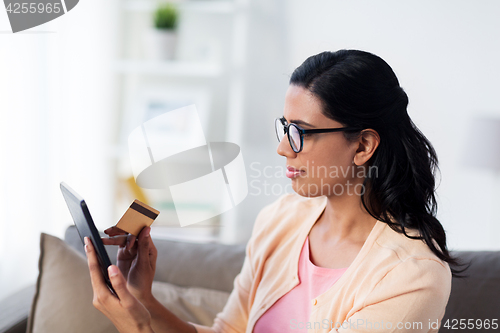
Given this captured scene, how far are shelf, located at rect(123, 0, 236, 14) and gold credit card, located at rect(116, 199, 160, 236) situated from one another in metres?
1.69

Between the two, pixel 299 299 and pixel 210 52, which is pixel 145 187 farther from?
pixel 299 299

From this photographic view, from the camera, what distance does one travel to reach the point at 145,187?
8.71ft

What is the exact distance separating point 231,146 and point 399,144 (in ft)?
5.01

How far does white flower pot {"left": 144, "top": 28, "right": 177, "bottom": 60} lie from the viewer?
242cm

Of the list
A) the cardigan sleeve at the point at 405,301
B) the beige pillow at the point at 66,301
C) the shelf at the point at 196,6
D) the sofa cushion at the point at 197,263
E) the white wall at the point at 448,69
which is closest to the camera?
the cardigan sleeve at the point at 405,301

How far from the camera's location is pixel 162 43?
7.99 ft

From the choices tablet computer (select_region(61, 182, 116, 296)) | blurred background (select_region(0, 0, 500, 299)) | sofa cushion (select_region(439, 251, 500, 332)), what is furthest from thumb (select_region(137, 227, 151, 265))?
blurred background (select_region(0, 0, 500, 299))

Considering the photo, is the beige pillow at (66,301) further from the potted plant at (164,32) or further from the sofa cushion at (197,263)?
the potted plant at (164,32)

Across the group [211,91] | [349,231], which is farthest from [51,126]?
[349,231]

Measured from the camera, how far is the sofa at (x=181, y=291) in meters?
1.18

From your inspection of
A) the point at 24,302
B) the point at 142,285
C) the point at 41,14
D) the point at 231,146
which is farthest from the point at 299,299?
the point at 41,14

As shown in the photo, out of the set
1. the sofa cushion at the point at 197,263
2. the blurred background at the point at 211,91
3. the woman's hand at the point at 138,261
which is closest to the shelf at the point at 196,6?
the blurred background at the point at 211,91

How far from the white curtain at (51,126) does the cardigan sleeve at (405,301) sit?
1784 millimetres

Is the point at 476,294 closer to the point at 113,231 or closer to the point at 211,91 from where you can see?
the point at 113,231
